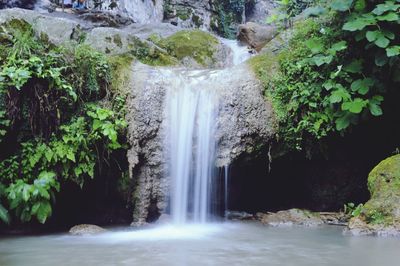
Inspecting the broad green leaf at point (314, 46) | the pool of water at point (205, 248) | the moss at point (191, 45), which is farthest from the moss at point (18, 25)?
the broad green leaf at point (314, 46)

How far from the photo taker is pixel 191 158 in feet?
21.9

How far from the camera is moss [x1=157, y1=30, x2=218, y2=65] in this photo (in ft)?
31.1

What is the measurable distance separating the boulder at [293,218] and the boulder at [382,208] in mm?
1120

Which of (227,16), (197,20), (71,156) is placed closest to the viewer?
(71,156)

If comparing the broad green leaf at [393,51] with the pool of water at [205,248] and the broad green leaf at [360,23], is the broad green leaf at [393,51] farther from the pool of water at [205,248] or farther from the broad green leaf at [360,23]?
the pool of water at [205,248]

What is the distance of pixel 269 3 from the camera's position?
19.8 m

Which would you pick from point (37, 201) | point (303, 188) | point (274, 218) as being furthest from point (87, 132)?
point (303, 188)

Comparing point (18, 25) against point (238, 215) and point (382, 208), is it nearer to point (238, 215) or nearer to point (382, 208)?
point (238, 215)

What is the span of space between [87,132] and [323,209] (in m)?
4.14

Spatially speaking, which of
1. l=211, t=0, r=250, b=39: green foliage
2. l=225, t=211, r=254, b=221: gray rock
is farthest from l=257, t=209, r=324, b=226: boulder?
l=211, t=0, r=250, b=39: green foliage

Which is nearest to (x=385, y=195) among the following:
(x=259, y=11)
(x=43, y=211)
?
(x=43, y=211)

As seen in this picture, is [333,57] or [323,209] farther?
[323,209]

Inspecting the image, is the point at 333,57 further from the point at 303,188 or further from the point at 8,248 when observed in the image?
the point at 8,248

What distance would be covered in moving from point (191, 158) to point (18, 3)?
28.2 feet
